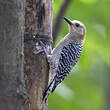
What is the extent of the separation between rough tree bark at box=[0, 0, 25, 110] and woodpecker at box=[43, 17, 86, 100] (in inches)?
101

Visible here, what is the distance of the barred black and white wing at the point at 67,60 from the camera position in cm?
703

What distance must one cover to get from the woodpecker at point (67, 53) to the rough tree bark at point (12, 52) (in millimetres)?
2575

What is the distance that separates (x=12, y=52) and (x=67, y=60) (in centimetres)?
393

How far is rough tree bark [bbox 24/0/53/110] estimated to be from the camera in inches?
225

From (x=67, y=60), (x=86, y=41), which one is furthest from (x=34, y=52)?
(x=86, y=41)

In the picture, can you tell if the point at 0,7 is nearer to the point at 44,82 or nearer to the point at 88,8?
the point at 44,82

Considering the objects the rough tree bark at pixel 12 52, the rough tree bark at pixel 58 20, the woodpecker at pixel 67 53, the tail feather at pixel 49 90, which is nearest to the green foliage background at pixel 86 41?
the woodpecker at pixel 67 53

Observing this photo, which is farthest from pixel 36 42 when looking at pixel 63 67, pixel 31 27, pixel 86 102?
pixel 86 102

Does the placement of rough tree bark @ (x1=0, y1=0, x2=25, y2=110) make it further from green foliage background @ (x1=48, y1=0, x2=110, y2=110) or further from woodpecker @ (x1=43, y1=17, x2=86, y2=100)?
green foliage background @ (x1=48, y1=0, x2=110, y2=110)

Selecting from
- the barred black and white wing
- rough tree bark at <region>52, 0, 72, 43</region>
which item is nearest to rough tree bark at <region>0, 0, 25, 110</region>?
rough tree bark at <region>52, 0, 72, 43</region>

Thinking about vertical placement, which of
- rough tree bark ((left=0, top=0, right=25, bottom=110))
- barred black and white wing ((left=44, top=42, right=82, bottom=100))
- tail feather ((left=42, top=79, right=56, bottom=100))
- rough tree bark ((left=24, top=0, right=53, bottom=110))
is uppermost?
rough tree bark ((left=0, top=0, right=25, bottom=110))

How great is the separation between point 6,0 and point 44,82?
102 inches

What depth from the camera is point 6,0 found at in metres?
3.52

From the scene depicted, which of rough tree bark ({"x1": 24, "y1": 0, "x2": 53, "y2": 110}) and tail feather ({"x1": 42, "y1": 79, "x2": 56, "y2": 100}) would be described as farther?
tail feather ({"x1": 42, "y1": 79, "x2": 56, "y2": 100})
